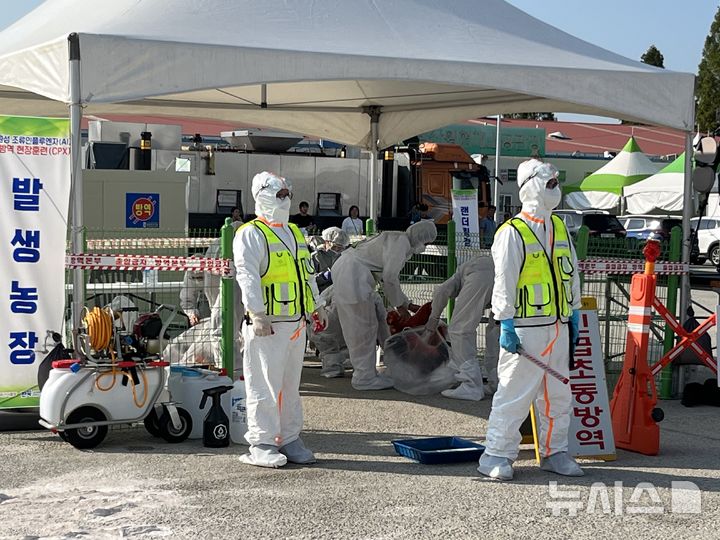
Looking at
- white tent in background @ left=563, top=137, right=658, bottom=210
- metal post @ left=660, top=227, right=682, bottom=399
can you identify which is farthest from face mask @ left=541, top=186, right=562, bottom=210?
white tent in background @ left=563, top=137, right=658, bottom=210

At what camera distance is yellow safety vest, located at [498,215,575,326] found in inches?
282

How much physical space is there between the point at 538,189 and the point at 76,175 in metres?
3.41

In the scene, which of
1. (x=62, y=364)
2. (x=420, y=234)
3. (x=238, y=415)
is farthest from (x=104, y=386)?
(x=420, y=234)

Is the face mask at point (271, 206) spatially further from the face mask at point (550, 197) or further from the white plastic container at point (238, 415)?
the face mask at point (550, 197)

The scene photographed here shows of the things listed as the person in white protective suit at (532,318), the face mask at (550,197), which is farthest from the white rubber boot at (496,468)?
the face mask at (550,197)

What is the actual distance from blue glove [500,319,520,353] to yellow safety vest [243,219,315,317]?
1.40 meters

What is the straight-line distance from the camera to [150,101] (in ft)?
44.2

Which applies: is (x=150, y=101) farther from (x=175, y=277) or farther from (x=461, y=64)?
(x=461, y=64)

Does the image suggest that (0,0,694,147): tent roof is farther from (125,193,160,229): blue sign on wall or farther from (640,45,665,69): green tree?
(640,45,665,69): green tree

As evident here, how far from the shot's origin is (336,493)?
684 centimetres

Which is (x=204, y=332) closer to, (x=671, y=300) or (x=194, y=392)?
(x=194, y=392)

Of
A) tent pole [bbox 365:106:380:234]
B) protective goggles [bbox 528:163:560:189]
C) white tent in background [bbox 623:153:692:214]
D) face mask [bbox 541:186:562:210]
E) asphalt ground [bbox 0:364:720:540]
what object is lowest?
asphalt ground [bbox 0:364:720:540]

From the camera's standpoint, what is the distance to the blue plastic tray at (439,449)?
7.64m

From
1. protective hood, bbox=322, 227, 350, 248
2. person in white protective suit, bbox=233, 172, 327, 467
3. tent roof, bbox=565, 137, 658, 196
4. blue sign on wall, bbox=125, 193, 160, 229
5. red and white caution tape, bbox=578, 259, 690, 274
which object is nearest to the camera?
person in white protective suit, bbox=233, 172, 327, 467
